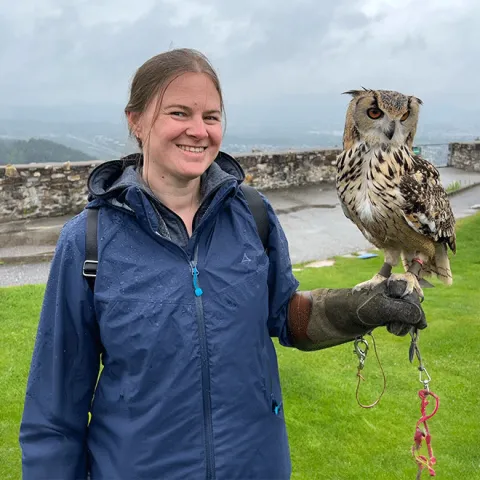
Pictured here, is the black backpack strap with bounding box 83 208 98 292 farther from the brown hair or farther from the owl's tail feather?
the owl's tail feather

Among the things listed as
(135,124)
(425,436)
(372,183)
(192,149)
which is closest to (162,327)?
(192,149)

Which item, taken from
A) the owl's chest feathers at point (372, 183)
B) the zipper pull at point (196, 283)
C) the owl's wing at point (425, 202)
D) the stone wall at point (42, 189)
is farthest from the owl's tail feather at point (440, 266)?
the stone wall at point (42, 189)

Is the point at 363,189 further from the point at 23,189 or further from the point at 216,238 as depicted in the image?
the point at 23,189

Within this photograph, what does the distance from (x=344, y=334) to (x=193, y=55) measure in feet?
3.75

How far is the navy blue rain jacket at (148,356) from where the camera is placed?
1.51 metres

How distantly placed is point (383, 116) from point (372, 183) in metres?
0.29

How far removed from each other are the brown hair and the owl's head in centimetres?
84

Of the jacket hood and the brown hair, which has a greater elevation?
the brown hair

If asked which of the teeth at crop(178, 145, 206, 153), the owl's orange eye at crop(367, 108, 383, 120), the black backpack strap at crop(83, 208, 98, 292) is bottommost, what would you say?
the black backpack strap at crop(83, 208, 98, 292)

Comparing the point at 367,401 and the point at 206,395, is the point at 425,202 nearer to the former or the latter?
the point at 206,395

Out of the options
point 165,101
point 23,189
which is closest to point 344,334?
point 165,101

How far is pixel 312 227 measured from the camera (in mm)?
10281

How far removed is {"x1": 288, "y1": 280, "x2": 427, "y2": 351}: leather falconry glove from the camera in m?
1.93

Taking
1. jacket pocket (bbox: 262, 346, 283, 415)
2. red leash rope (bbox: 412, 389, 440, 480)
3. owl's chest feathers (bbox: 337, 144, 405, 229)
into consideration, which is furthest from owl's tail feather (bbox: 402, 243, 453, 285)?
jacket pocket (bbox: 262, 346, 283, 415)
